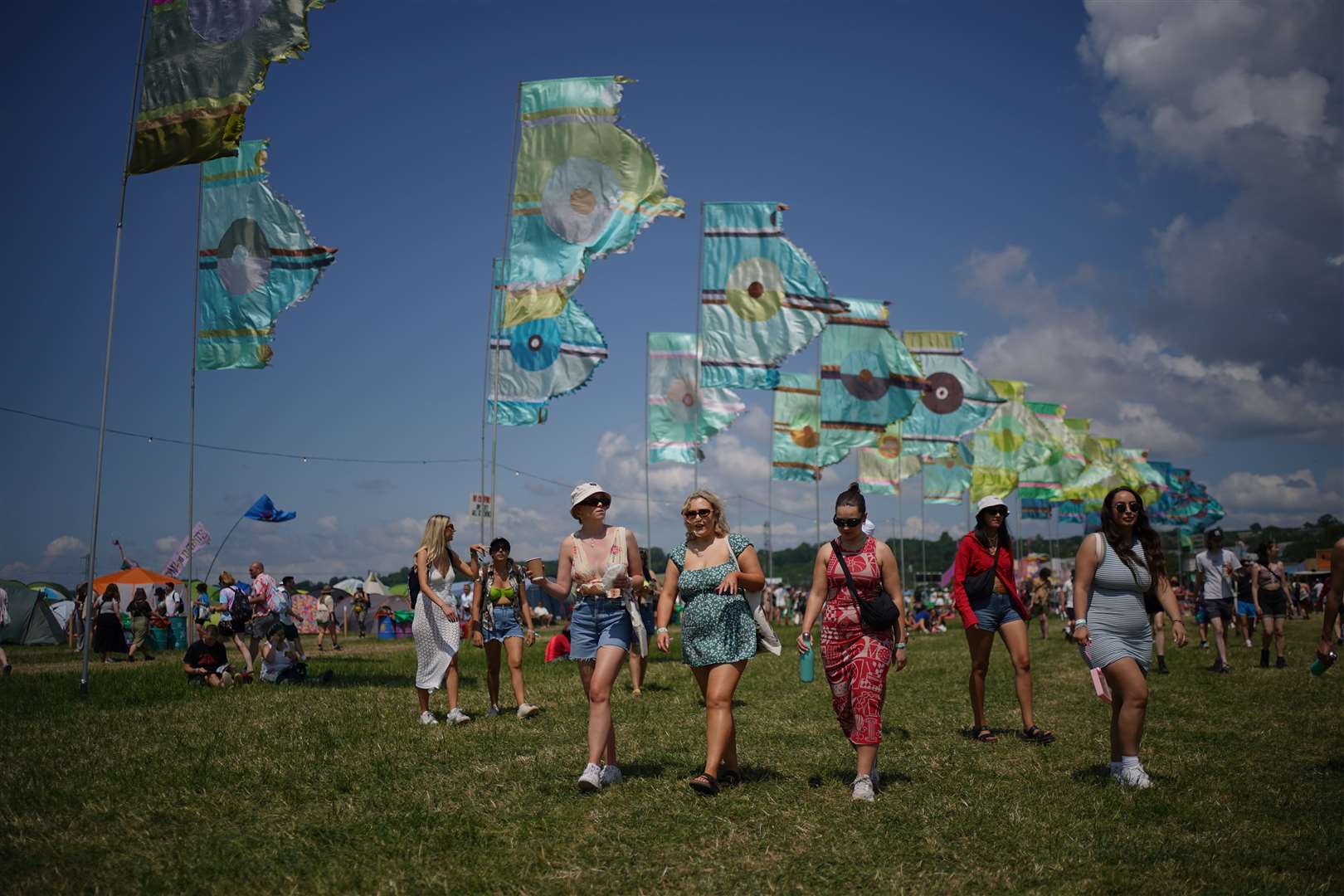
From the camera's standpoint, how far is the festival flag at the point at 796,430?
92.0 ft

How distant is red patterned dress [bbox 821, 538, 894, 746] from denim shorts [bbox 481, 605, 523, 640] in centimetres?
465

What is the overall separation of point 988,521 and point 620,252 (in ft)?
27.5

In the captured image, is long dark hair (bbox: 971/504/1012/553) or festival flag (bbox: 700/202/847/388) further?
festival flag (bbox: 700/202/847/388)

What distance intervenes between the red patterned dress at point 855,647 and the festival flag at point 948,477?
3544 centimetres

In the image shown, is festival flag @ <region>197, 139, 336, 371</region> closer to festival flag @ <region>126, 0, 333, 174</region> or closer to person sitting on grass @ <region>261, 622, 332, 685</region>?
festival flag @ <region>126, 0, 333, 174</region>

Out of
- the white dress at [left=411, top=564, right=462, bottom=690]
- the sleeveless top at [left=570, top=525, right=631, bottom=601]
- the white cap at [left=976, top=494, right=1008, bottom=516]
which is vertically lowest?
the white dress at [left=411, top=564, right=462, bottom=690]

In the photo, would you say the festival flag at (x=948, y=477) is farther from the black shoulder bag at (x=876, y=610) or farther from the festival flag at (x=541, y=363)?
the black shoulder bag at (x=876, y=610)

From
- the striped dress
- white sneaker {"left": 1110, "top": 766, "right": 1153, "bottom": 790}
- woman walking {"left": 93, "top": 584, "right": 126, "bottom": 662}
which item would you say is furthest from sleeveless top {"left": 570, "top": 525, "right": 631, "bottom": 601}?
woman walking {"left": 93, "top": 584, "right": 126, "bottom": 662}

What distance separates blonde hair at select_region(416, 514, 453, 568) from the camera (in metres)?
9.29

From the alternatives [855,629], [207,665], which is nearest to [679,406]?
[207,665]

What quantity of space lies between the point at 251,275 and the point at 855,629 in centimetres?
1136

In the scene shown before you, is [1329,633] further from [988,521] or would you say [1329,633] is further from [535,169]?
[535,169]

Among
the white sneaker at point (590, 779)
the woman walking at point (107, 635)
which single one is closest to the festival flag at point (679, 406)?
the woman walking at point (107, 635)

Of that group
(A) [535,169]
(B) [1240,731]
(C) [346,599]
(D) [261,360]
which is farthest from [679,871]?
(C) [346,599]
